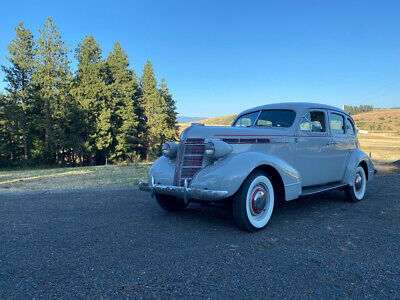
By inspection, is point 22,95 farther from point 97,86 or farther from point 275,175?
point 275,175

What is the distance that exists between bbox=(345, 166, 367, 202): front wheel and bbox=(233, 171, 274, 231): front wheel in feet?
8.87

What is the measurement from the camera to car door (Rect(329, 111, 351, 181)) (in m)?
5.53

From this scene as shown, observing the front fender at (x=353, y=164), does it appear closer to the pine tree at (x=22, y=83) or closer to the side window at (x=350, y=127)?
the side window at (x=350, y=127)

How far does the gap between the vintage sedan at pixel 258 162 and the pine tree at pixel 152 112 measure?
3354cm

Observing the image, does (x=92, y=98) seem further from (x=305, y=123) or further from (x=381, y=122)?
A: (x=381, y=122)

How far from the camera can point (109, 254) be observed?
9.95 ft

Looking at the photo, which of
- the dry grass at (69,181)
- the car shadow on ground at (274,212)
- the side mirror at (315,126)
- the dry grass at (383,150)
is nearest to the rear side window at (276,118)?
the side mirror at (315,126)

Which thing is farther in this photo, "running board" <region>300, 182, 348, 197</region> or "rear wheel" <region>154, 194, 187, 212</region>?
"rear wheel" <region>154, 194, 187, 212</region>

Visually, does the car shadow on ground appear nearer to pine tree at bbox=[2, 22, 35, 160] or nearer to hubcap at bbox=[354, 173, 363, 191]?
hubcap at bbox=[354, 173, 363, 191]

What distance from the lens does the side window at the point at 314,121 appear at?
498 centimetres

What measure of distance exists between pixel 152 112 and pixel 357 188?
3720cm

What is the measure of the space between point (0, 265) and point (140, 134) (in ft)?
126

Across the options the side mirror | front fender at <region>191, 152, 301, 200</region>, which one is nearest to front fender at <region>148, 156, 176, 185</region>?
front fender at <region>191, 152, 301, 200</region>

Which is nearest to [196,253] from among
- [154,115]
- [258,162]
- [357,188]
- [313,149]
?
[258,162]
